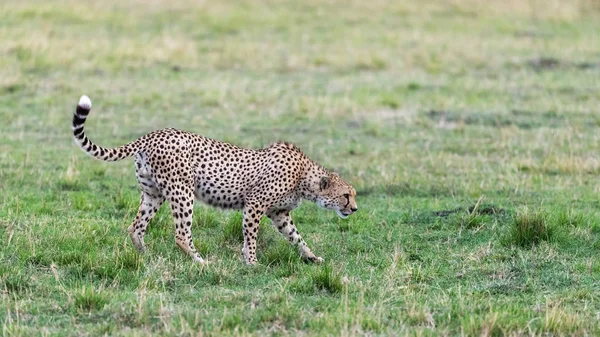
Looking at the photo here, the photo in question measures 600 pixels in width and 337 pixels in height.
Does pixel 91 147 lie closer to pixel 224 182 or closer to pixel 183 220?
pixel 183 220

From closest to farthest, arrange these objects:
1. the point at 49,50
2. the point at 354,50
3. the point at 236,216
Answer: the point at 236,216
the point at 49,50
the point at 354,50

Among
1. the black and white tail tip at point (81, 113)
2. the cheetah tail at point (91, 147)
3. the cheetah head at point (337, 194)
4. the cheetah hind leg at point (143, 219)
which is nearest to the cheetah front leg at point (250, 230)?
the cheetah head at point (337, 194)

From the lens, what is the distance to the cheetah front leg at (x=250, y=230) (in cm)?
702

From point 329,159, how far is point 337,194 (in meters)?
3.87

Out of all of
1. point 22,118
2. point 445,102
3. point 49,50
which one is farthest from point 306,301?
point 49,50

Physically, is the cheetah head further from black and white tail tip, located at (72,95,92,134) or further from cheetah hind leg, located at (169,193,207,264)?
black and white tail tip, located at (72,95,92,134)

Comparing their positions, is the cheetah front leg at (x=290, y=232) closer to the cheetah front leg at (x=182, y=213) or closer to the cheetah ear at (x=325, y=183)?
the cheetah ear at (x=325, y=183)

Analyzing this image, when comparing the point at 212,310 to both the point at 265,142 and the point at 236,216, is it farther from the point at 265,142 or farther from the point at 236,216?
the point at 265,142

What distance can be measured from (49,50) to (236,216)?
31.5 ft

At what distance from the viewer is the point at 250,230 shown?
7.10m

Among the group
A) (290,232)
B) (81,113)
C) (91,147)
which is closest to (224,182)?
(290,232)

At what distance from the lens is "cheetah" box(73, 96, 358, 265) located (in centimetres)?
705

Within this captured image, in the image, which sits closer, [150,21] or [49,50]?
[49,50]

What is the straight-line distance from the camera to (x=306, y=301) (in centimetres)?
604
